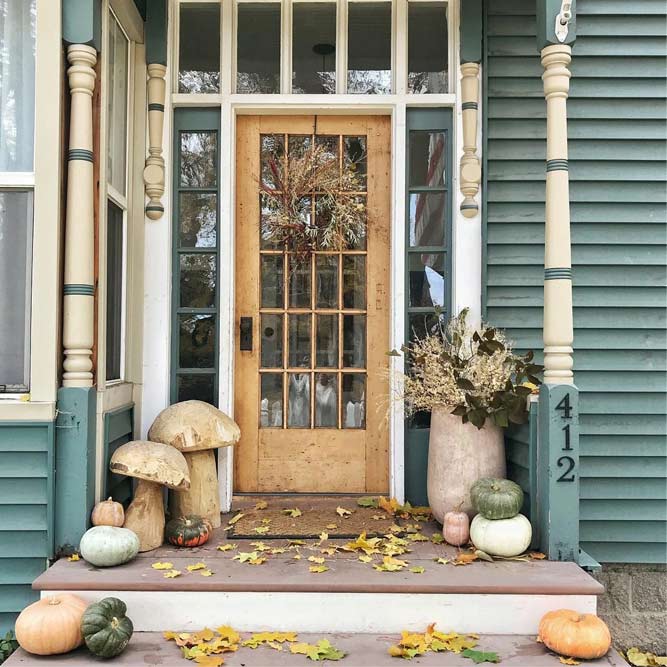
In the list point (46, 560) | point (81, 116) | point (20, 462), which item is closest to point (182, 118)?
point (81, 116)

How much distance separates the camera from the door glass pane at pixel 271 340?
379 cm

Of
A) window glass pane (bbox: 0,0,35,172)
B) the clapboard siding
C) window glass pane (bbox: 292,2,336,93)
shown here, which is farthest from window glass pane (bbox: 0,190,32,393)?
the clapboard siding

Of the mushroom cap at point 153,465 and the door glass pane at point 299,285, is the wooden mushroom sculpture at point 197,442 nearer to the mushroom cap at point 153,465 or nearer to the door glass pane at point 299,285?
the mushroom cap at point 153,465

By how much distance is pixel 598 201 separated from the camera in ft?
11.8

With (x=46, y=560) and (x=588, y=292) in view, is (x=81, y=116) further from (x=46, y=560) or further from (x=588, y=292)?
(x=588, y=292)

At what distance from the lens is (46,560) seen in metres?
2.79

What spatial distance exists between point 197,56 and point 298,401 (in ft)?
6.50

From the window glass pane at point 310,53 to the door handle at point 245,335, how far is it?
4.25 ft

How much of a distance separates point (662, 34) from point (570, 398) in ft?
7.11

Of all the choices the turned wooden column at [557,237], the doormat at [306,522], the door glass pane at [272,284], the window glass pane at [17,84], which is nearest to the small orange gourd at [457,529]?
the doormat at [306,522]

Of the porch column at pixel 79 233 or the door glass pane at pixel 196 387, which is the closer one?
the porch column at pixel 79 233

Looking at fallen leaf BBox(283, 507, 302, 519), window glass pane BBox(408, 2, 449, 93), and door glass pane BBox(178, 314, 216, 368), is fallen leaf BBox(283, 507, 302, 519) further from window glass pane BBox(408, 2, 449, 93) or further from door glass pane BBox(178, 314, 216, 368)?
window glass pane BBox(408, 2, 449, 93)

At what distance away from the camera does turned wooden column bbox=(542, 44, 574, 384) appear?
290 centimetres

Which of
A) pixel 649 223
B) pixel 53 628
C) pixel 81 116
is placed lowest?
pixel 53 628
